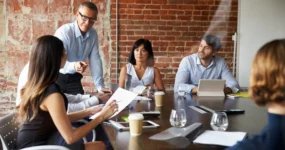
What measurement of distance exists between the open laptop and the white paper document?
129 cm

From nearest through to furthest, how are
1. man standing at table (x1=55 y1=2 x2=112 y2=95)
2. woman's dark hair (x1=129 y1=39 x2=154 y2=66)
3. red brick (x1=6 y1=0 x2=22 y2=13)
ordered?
man standing at table (x1=55 y1=2 x2=112 y2=95) → woman's dark hair (x1=129 y1=39 x2=154 y2=66) → red brick (x1=6 y1=0 x2=22 y2=13)

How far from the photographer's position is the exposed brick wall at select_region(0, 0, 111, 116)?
15.2 ft

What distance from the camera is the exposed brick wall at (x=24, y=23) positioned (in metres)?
4.62

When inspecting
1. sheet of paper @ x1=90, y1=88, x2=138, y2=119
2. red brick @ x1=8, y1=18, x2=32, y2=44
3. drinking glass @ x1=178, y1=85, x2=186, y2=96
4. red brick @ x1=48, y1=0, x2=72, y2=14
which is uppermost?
red brick @ x1=48, y1=0, x2=72, y2=14

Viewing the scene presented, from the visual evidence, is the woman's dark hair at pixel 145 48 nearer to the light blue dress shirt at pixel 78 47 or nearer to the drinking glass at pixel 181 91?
the light blue dress shirt at pixel 78 47

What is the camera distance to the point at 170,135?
1.81 meters

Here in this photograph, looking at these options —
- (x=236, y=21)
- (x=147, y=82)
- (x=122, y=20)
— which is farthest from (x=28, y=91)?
(x=236, y=21)

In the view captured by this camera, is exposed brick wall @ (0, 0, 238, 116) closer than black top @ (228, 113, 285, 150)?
No

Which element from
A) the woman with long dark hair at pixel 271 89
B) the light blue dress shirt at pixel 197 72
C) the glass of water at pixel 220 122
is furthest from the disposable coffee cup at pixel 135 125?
the light blue dress shirt at pixel 197 72

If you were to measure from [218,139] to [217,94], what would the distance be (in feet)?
4.93

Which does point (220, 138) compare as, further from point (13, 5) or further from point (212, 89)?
point (13, 5)

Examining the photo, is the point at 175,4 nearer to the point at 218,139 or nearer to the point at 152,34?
the point at 152,34

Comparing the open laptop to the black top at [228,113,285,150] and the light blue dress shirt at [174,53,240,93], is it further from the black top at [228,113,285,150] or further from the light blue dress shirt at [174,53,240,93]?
the black top at [228,113,285,150]

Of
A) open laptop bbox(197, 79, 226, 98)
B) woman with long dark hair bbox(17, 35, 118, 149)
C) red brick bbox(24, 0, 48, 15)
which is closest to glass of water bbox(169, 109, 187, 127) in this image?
woman with long dark hair bbox(17, 35, 118, 149)
